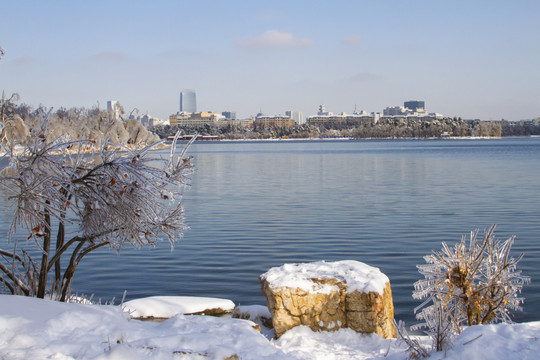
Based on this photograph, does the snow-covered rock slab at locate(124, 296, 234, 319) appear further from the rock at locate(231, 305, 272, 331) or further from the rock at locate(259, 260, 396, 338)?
the rock at locate(259, 260, 396, 338)

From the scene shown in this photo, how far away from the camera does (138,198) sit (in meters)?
6.46

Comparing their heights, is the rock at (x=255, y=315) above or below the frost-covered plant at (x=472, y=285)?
below

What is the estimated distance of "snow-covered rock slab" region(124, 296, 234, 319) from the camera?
25.0 feet

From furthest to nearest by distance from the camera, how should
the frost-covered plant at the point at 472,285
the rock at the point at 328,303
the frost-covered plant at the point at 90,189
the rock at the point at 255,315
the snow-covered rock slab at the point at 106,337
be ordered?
the rock at the point at 255,315, the rock at the point at 328,303, the frost-covered plant at the point at 472,285, the frost-covered plant at the point at 90,189, the snow-covered rock slab at the point at 106,337

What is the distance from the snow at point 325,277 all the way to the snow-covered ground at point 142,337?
1.05m

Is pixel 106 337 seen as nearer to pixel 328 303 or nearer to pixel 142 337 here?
pixel 142 337

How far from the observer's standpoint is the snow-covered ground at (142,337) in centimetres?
456

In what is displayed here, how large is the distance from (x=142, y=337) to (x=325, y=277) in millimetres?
2564

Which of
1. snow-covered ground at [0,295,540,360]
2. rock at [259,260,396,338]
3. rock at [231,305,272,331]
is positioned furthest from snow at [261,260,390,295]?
snow-covered ground at [0,295,540,360]

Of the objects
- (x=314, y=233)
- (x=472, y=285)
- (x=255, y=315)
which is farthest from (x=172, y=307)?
(x=314, y=233)

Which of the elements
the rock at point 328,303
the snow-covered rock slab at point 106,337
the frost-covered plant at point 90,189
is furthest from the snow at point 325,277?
the frost-covered plant at point 90,189

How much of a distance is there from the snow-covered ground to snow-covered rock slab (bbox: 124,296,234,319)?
1630mm

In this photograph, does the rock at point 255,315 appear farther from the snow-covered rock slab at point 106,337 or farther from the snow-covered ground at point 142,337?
the snow-covered rock slab at point 106,337

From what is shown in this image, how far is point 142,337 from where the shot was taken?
17.3ft
